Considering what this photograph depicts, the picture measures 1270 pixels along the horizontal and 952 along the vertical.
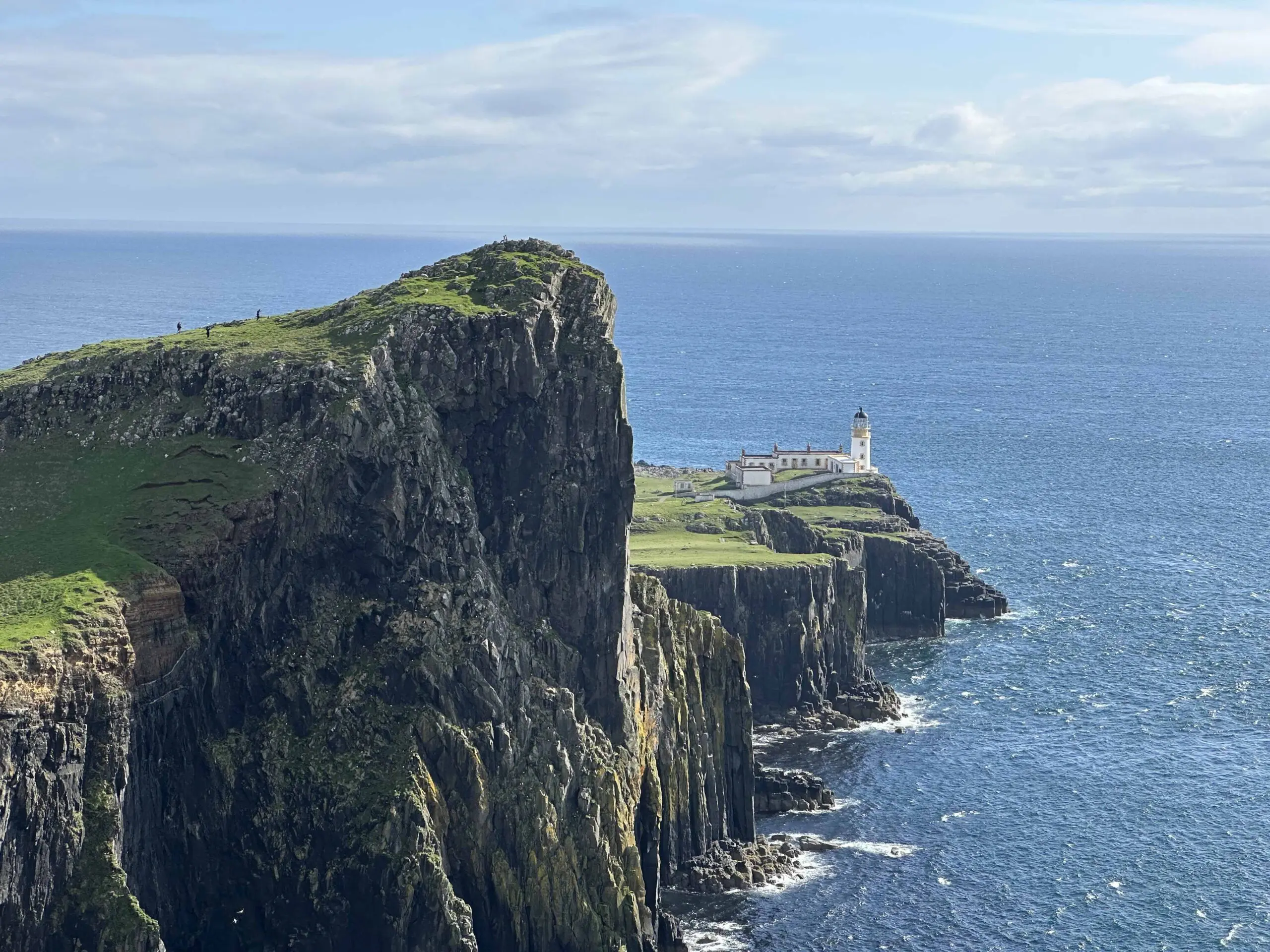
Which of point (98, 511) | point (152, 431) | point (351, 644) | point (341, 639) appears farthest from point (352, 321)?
point (351, 644)

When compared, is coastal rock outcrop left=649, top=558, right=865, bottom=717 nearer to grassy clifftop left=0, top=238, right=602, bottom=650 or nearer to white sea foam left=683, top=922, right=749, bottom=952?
white sea foam left=683, top=922, right=749, bottom=952

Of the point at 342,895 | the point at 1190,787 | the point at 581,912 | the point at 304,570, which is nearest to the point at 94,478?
the point at 304,570

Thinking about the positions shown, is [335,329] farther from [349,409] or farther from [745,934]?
[745,934]

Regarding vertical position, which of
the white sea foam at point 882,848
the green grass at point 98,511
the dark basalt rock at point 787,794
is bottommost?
the white sea foam at point 882,848

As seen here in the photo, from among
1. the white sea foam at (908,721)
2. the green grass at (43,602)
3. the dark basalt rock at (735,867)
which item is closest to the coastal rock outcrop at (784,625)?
the white sea foam at (908,721)

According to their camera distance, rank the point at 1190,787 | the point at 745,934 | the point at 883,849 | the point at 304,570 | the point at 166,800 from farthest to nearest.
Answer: the point at 1190,787
the point at 883,849
the point at 745,934
the point at 304,570
the point at 166,800

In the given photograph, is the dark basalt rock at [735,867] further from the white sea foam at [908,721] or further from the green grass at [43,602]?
the green grass at [43,602]

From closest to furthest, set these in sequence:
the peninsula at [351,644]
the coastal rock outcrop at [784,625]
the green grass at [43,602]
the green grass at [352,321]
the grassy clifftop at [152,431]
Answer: the green grass at [43,602] < the peninsula at [351,644] < the grassy clifftop at [152,431] < the green grass at [352,321] < the coastal rock outcrop at [784,625]
